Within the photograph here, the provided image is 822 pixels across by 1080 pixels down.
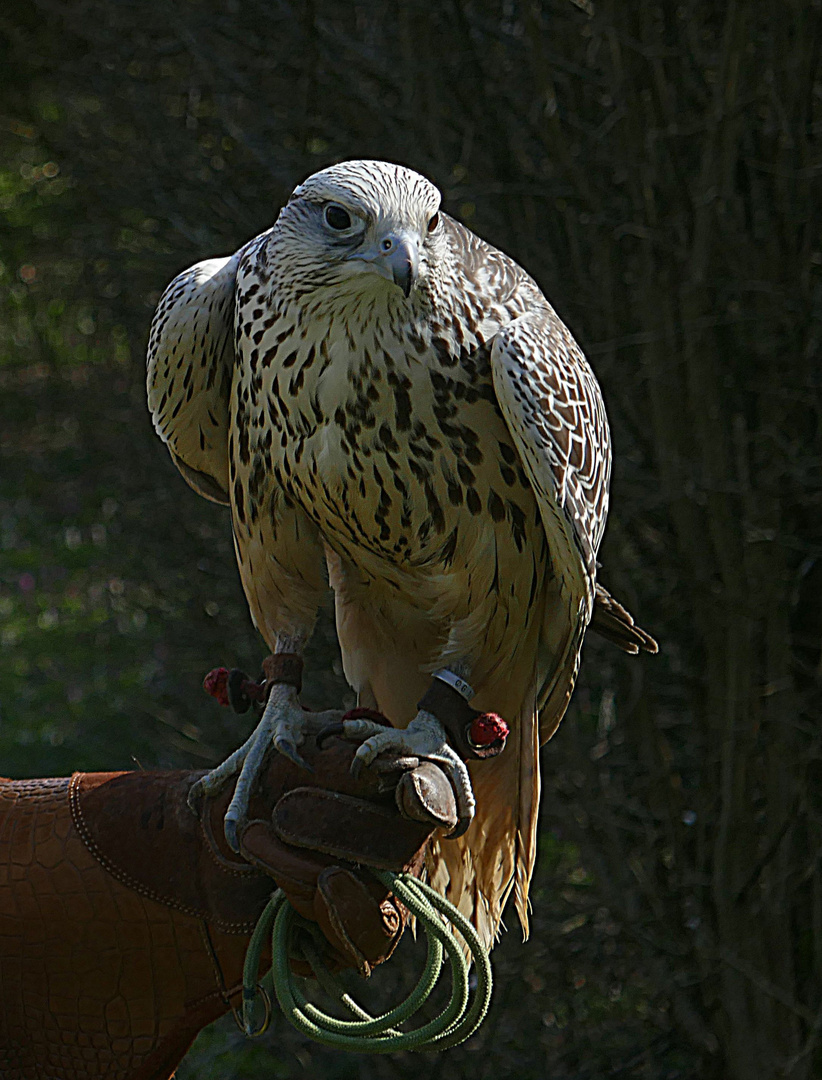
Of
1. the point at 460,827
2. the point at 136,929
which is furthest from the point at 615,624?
the point at 136,929

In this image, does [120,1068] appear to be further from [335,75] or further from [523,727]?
[335,75]

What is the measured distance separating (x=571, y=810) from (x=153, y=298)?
7.10ft

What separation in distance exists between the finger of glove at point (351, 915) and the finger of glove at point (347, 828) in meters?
0.04

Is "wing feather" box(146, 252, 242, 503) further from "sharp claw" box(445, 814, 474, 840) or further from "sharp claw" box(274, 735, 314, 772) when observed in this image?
"sharp claw" box(445, 814, 474, 840)

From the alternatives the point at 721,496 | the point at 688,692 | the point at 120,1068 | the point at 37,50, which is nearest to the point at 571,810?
the point at 688,692

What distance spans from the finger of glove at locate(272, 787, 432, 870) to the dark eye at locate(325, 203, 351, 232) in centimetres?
84

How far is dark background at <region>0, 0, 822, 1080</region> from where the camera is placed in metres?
3.59

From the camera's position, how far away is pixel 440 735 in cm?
207

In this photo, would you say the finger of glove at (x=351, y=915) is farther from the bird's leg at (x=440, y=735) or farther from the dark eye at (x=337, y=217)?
the dark eye at (x=337, y=217)

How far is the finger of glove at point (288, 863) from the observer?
1.81m

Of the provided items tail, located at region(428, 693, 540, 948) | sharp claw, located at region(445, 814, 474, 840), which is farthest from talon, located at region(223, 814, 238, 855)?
tail, located at region(428, 693, 540, 948)

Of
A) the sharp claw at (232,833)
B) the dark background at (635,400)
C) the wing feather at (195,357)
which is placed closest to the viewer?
the sharp claw at (232,833)

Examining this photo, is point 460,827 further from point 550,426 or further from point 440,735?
point 550,426

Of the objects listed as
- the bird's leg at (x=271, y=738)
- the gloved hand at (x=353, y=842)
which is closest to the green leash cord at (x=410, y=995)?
the gloved hand at (x=353, y=842)
